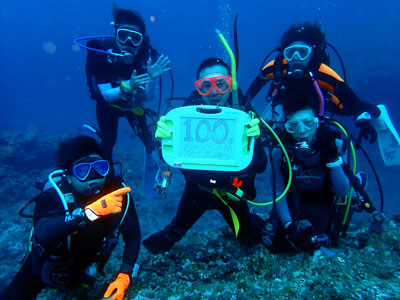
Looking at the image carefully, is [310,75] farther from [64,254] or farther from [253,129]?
[64,254]

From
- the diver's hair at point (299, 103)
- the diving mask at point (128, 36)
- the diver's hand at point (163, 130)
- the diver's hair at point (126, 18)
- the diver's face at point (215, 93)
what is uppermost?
the diver's hair at point (126, 18)

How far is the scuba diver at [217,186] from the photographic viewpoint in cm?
285

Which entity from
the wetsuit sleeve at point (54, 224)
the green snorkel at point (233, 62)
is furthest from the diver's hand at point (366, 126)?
the wetsuit sleeve at point (54, 224)

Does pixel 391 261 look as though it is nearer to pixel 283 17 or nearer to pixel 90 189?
pixel 90 189

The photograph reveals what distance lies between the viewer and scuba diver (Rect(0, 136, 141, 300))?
2404 mm

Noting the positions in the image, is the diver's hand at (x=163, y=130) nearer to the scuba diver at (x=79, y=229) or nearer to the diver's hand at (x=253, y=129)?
the scuba diver at (x=79, y=229)

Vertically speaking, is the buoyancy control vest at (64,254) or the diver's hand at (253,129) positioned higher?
the diver's hand at (253,129)

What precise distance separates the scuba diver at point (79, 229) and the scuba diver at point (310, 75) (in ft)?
9.64

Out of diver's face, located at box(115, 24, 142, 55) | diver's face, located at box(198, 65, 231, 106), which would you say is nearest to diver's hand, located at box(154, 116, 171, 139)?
diver's face, located at box(198, 65, 231, 106)

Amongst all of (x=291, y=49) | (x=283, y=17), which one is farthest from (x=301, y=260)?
(x=283, y=17)

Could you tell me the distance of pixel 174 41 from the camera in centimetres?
8975

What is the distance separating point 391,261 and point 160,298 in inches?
109

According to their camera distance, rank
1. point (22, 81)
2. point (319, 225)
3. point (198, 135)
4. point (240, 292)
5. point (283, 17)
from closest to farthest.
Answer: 1. point (240, 292)
2. point (198, 135)
3. point (319, 225)
4. point (283, 17)
5. point (22, 81)

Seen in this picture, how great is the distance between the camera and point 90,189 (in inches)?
105
